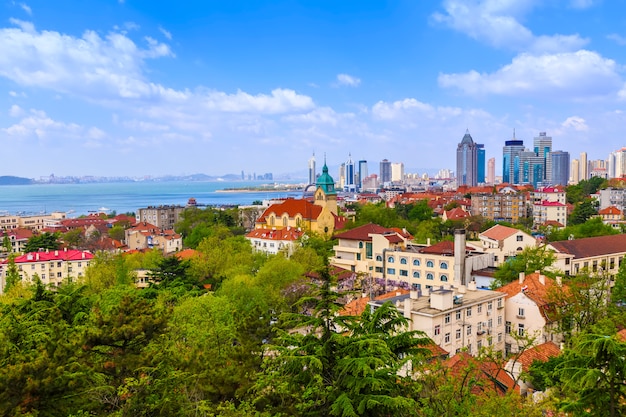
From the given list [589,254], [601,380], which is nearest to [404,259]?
[589,254]

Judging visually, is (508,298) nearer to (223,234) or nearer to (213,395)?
(213,395)

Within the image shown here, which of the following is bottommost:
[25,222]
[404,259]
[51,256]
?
[25,222]

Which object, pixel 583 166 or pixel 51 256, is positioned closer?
pixel 51 256

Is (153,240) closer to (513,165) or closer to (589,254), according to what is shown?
(589,254)

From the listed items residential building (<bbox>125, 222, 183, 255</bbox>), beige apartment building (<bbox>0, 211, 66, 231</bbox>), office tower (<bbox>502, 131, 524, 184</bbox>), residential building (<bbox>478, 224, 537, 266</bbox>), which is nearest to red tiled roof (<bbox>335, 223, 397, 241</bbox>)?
residential building (<bbox>478, 224, 537, 266</bbox>)

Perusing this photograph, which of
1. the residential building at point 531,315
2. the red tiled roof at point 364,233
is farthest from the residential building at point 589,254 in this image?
the red tiled roof at point 364,233

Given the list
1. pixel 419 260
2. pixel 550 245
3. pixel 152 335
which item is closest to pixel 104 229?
pixel 419 260

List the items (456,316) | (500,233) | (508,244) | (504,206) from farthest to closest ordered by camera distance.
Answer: (504,206), (500,233), (508,244), (456,316)

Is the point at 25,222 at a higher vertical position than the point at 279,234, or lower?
lower
